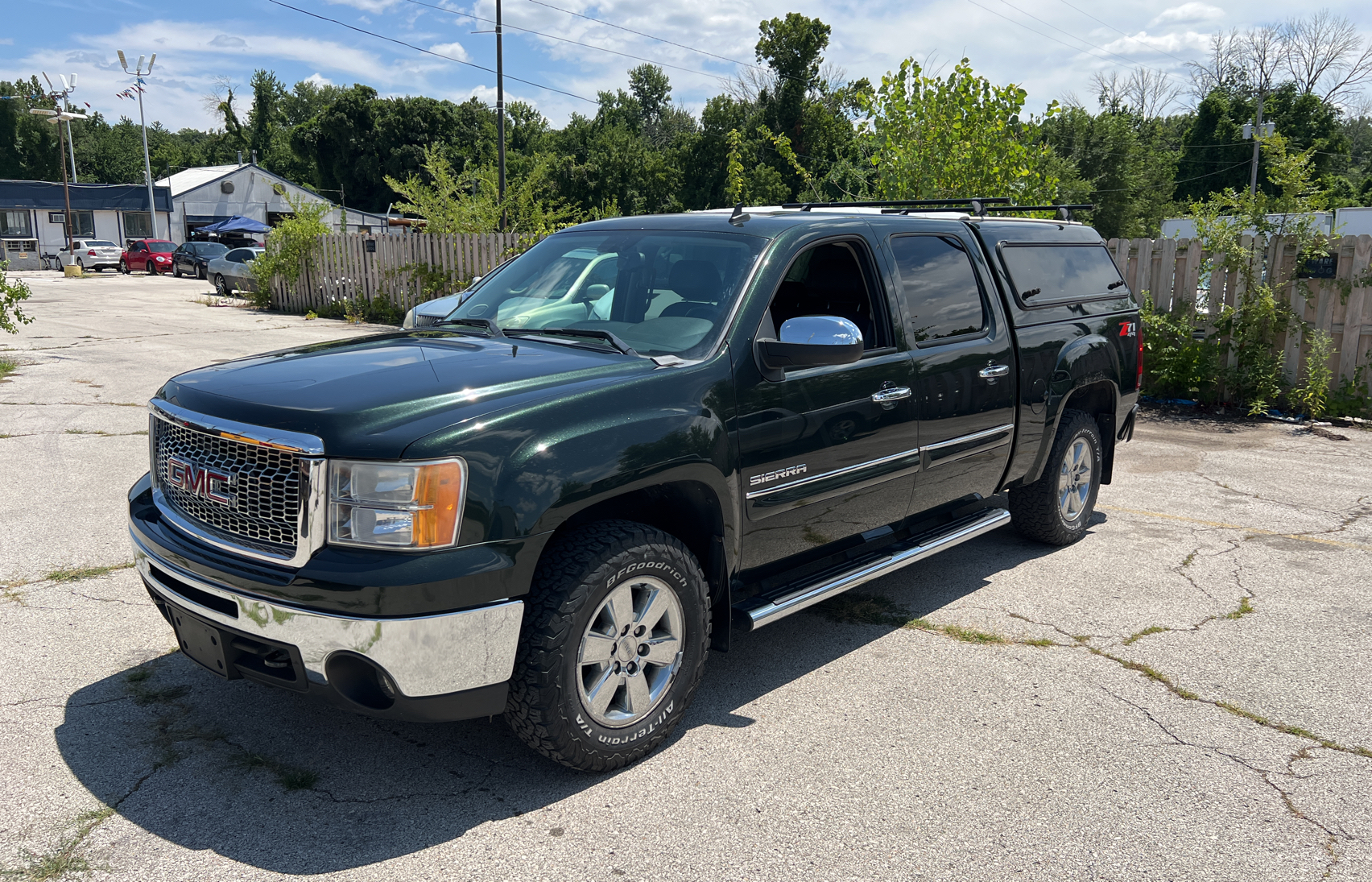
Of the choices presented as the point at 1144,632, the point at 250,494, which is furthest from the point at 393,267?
the point at 250,494

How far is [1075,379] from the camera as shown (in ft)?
19.6

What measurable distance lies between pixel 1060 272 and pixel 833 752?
368cm

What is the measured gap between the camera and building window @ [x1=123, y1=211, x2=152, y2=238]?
201 feet

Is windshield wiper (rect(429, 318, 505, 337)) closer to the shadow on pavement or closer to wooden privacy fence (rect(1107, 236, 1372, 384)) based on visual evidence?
the shadow on pavement

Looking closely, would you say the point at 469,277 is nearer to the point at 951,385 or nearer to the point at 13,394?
the point at 13,394

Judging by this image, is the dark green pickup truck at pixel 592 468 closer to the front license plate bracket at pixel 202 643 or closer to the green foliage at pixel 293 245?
the front license plate bracket at pixel 202 643

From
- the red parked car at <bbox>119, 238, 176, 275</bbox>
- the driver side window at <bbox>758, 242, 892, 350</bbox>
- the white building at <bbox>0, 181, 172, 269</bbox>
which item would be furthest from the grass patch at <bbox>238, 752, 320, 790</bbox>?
the white building at <bbox>0, 181, 172, 269</bbox>

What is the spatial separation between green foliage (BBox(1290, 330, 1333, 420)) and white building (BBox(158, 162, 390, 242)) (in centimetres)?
5737

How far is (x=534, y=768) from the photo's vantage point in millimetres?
3572

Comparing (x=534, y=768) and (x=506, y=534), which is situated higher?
(x=506, y=534)

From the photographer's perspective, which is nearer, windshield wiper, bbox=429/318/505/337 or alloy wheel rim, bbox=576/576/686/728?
alloy wheel rim, bbox=576/576/686/728

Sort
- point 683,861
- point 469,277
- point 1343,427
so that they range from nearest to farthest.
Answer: point 683,861
point 1343,427
point 469,277

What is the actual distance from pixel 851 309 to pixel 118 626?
380 centimetres

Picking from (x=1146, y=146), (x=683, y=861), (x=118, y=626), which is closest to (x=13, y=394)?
(x=118, y=626)
